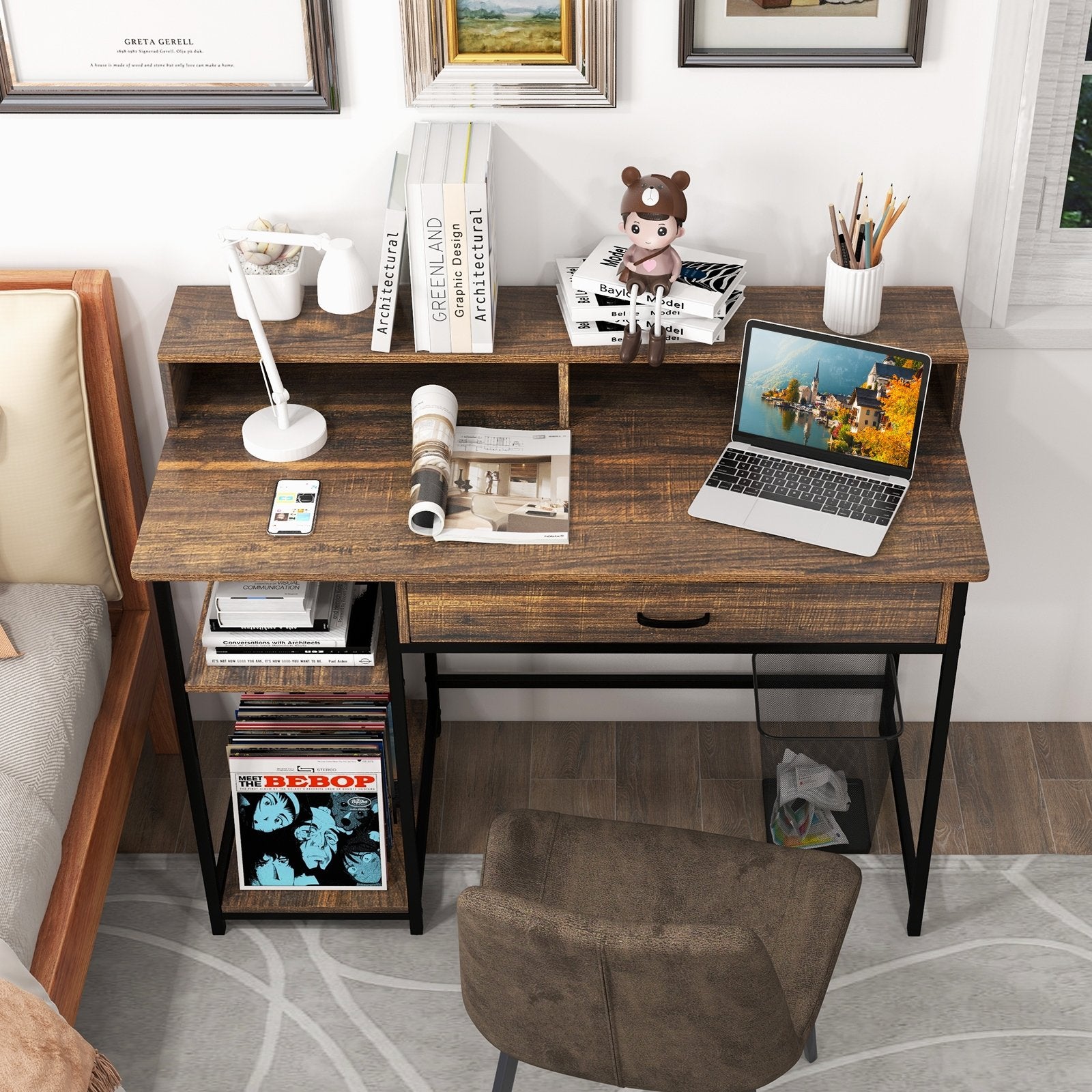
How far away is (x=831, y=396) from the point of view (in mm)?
2047

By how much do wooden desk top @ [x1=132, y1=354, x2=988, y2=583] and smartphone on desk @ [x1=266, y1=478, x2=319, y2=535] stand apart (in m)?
0.02

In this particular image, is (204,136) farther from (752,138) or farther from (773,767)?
(773,767)

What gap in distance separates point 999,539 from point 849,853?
26.4 inches

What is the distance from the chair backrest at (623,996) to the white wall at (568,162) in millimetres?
1106

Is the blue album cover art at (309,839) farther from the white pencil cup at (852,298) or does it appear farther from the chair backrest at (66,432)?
the white pencil cup at (852,298)

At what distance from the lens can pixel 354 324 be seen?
216 cm

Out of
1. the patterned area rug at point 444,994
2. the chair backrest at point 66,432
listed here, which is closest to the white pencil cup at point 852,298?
the patterned area rug at point 444,994

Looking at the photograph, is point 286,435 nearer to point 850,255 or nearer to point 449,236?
point 449,236

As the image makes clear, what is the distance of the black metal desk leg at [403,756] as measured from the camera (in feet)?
6.53

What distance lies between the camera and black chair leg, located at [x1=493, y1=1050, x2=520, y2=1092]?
1900 mm

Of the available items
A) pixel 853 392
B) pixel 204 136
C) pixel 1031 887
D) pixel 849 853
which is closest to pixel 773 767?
pixel 849 853

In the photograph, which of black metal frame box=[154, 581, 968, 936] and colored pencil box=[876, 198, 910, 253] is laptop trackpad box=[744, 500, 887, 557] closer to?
black metal frame box=[154, 581, 968, 936]

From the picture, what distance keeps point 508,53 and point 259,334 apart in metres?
0.58

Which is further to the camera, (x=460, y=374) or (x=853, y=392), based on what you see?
(x=460, y=374)
